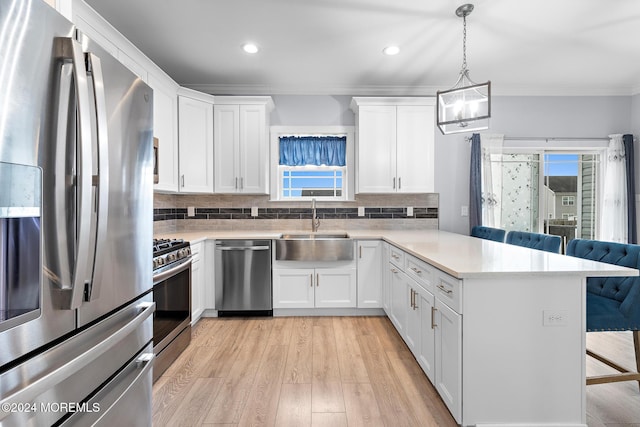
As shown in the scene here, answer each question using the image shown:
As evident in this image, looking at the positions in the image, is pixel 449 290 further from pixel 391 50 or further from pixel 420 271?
pixel 391 50

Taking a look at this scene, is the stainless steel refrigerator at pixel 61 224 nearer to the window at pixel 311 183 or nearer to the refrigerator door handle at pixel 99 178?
the refrigerator door handle at pixel 99 178

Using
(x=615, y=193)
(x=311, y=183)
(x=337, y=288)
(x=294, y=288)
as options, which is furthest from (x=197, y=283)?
(x=615, y=193)

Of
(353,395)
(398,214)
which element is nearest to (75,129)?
(353,395)

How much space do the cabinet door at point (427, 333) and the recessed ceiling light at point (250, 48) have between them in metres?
2.50

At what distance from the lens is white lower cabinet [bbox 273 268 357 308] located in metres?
3.42

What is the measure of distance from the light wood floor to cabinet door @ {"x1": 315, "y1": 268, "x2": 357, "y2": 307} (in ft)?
1.30

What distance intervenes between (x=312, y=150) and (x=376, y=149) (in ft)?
2.65

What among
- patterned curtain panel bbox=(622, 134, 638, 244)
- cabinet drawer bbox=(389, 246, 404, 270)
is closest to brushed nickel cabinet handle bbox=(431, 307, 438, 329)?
cabinet drawer bbox=(389, 246, 404, 270)

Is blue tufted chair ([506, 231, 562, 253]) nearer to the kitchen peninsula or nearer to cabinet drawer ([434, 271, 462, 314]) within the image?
the kitchen peninsula

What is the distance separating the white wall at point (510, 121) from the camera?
4.03 meters

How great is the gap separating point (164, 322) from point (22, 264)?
1.75 metres

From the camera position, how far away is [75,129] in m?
0.87

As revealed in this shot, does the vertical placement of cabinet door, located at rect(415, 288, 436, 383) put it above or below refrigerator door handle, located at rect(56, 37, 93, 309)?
below

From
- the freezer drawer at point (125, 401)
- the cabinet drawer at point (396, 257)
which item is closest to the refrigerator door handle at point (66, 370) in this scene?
the freezer drawer at point (125, 401)
